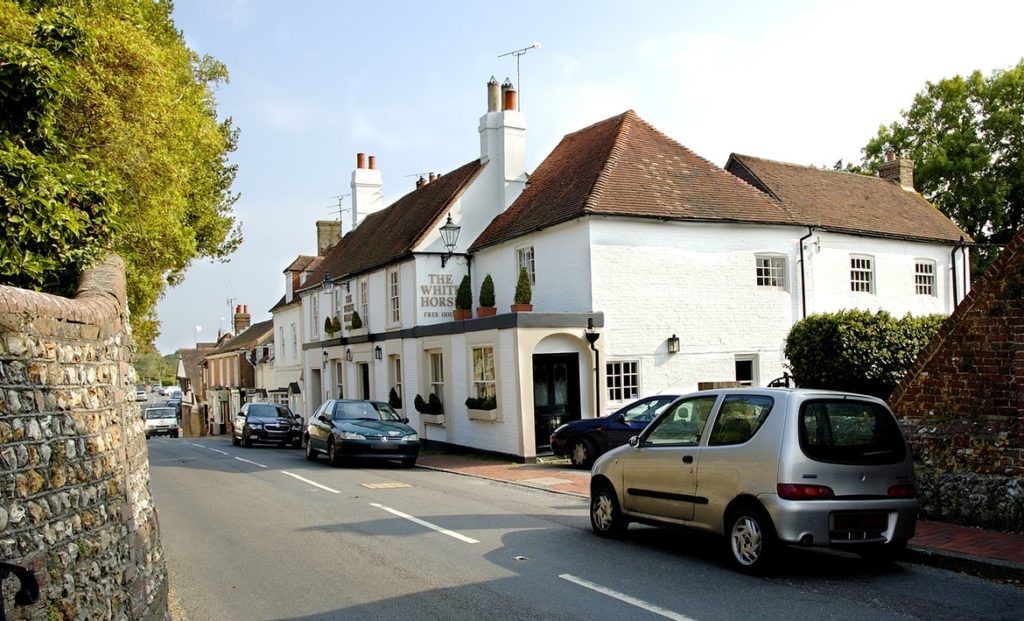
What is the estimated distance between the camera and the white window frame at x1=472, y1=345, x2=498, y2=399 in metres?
21.0

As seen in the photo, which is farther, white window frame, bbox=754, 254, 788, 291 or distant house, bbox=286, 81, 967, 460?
white window frame, bbox=754, 254, 788, 291

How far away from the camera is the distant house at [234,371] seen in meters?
53.7

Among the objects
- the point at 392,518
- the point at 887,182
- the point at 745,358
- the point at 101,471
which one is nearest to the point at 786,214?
the point at 745,358

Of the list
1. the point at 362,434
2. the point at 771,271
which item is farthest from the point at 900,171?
the point at 362,434

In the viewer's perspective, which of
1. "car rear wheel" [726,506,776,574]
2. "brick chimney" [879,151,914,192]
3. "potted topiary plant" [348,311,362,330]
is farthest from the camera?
"brick chimney" [879,151,914,192]

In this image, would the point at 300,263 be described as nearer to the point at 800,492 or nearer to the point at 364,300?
the point at 364,300

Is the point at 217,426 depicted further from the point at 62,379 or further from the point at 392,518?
the point at 62,379

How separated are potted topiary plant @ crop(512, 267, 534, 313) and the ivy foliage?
696 cm

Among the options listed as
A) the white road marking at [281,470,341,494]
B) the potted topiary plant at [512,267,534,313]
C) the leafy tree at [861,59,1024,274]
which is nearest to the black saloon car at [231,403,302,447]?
the white road marking at [281,470,341,494]

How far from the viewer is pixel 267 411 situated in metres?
31.9

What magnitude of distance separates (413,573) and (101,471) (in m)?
3.34

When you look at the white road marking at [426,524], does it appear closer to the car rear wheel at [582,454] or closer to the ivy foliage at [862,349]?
the car rear wheel at [582,454]

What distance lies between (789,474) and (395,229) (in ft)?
80.3

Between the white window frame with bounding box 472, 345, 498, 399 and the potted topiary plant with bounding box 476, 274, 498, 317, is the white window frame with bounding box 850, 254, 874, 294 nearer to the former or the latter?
the potted topiary plant with bounding box 476, 274, 498, 317
